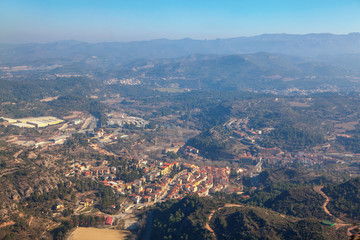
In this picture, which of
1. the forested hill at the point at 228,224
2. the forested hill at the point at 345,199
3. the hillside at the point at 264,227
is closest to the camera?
the hillside at the point at 264,227

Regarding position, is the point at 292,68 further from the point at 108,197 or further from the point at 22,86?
the point at 108,197

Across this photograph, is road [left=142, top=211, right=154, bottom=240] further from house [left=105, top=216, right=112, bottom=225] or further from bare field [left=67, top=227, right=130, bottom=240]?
house [left=105, top=216, right=112, bottom=225]

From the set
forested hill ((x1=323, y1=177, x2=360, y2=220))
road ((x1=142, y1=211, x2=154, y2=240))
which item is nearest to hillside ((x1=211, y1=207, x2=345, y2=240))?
forested hill ((x1=323, y1=177, x2=360, y2=220))

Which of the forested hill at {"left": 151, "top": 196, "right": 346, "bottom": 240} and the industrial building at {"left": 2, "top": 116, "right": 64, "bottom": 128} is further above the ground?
the forested hill at {"left": 151, "top": 196, "right": 346, "bottom": 240}

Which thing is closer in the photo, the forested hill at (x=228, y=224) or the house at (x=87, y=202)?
the forested hill at (x=228, y=224)

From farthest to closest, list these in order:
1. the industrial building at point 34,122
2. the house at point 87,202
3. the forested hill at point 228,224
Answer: the industrial building at point 34,122
the house at point 87,202
the forested hill at point 228,224

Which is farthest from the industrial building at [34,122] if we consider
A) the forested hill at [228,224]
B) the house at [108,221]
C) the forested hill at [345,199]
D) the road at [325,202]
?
the forested hill at [345,199]

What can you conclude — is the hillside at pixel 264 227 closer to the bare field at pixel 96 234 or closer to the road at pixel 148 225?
the road at pixel 148 225

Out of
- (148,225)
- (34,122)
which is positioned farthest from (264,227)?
(34,122)

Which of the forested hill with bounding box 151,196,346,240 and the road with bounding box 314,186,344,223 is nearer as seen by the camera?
the forested hill with bounding box 151,196,346,240
